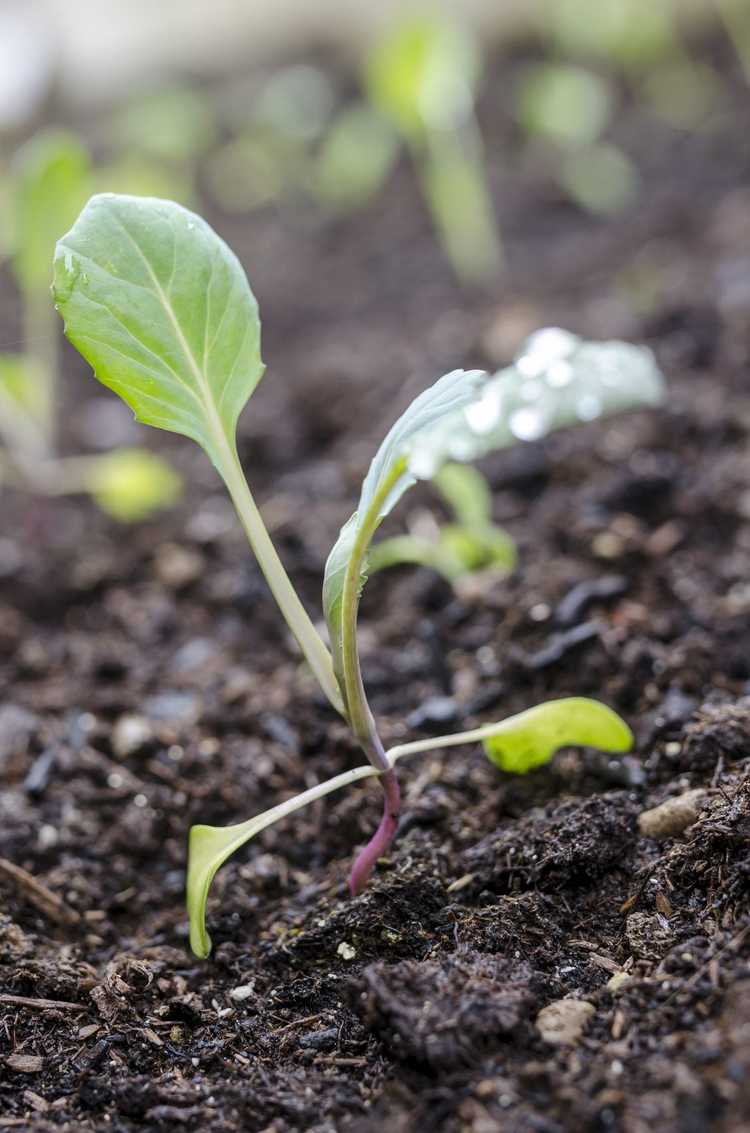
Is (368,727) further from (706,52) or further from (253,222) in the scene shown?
(706,52)

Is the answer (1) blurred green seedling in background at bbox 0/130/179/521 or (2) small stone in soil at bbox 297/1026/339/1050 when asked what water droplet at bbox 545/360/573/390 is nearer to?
(2) small stone in soil at bbox 297/1026/339/1050

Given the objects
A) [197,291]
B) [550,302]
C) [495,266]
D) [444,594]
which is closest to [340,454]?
[444,594]

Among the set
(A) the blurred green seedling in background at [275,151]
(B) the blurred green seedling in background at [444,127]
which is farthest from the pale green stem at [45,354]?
(B) the blurred green seedling in background at [444,127]

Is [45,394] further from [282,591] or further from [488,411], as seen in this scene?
[488,411]

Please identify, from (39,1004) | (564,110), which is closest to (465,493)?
(39,1004)

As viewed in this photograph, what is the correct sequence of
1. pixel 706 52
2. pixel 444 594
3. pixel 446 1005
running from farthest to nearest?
1. pixel 706 52
2. pixel 444 594
3. pixel 446 1005
